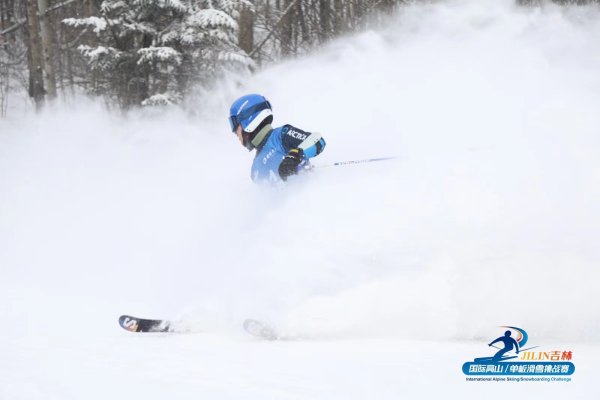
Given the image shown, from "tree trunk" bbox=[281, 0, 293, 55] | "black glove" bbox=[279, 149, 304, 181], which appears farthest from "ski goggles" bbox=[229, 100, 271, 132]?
"tree trunk" bbox=[281, 0, 293, 55]

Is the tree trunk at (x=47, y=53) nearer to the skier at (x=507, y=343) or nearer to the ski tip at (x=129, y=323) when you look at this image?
the ski tip at (x=129, y=323)

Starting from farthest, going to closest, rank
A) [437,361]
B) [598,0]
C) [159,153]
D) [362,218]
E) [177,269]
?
[598,0] → [159,153] → [177,269] → [362,218] → [437,361]

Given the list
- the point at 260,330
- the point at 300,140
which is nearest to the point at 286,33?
the point at 300,140

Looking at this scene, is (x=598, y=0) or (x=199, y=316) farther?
(x=598, y=0)

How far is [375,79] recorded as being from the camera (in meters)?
8.20

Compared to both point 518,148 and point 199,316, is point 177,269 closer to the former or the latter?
point 199,316

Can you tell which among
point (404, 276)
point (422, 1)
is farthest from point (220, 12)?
point (404, 276)

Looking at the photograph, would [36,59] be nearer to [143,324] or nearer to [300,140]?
[300,140]

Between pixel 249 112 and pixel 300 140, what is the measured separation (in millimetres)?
620

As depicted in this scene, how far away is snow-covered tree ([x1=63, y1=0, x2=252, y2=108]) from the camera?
1295 cm

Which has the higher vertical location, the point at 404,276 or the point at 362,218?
the point at 362,218

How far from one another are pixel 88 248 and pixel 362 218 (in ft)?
12.4

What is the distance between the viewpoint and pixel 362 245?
474cm

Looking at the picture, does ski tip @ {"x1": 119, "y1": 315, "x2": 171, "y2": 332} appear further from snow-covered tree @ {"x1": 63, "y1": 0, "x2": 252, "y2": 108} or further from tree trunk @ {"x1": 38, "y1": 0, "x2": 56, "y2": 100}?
tree trunk @ {"x1": 38, "y1": 0, "x2": 56, "y2": 100}
